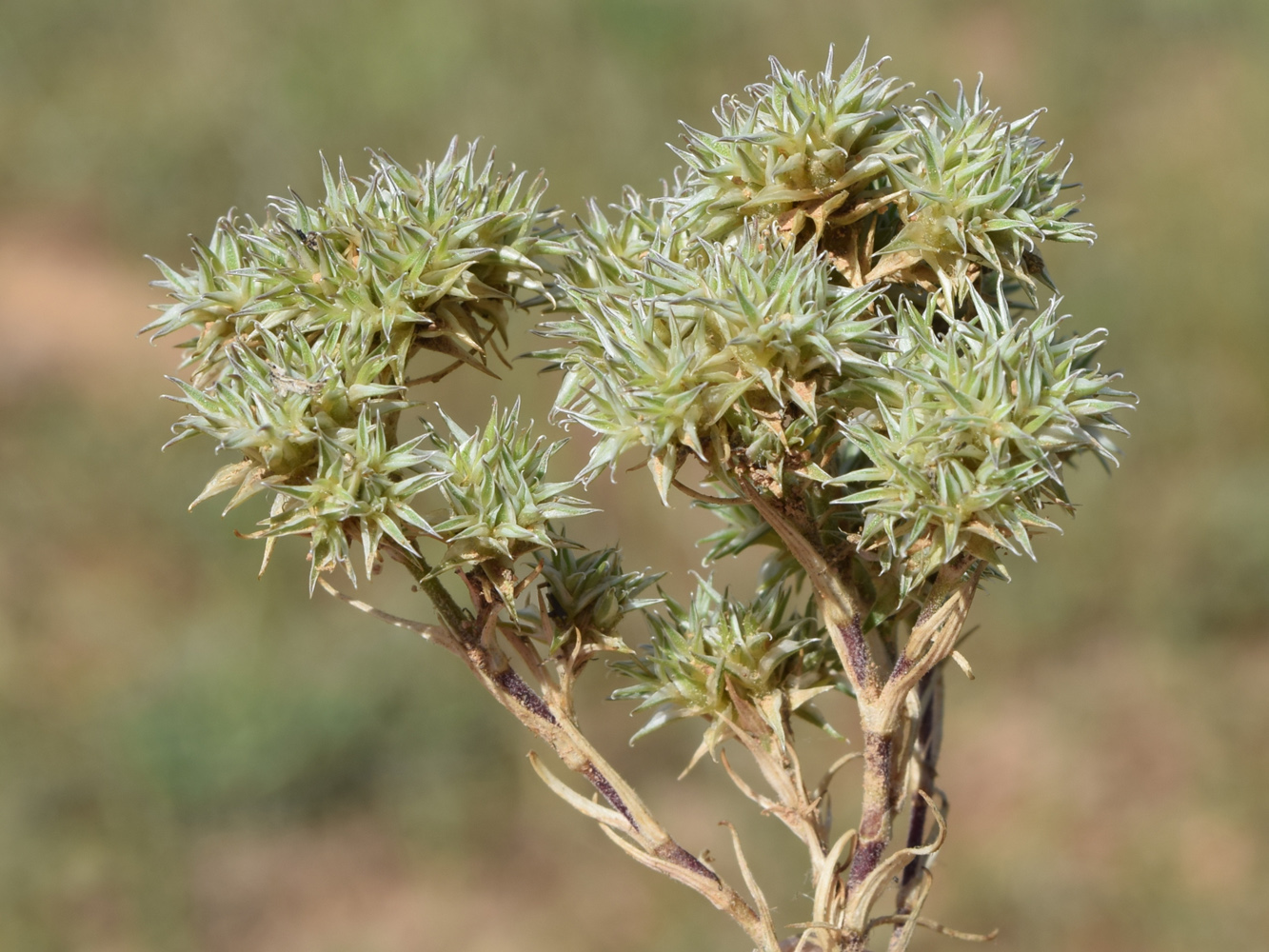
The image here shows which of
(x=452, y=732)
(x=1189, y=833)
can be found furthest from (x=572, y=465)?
(x=1189, y=833)

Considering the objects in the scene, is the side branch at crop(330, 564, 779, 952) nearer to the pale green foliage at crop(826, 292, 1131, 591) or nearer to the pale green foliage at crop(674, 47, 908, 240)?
the pale green foliage at crop(826, 292, 1131, 591)

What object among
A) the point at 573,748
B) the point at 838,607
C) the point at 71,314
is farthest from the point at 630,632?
the point at 71,314

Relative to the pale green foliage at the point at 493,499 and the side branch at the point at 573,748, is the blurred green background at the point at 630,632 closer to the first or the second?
the side branch at the point at 573,748

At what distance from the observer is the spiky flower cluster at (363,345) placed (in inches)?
74.7

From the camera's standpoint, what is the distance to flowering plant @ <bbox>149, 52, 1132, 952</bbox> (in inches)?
70.2

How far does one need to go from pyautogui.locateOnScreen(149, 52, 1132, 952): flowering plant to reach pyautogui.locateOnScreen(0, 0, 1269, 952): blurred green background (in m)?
4.20

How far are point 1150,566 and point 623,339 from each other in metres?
7.78

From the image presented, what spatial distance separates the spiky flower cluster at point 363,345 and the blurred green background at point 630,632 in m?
4.54

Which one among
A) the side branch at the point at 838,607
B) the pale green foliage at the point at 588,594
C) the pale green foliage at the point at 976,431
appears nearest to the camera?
the pale green foliage at the point at 976,431

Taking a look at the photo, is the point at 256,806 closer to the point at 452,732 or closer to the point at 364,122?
the point at 452,732

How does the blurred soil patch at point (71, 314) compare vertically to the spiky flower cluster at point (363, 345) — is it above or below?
above

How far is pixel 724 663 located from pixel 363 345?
2.91ft

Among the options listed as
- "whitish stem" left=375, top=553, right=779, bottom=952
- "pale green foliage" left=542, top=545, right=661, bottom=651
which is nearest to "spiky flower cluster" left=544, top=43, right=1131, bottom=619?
"pale green foliage" left=542, top=545, right=661, bottom=651

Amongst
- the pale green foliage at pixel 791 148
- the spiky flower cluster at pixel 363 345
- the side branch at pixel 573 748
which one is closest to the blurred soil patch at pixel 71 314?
the spiky flower cluster at pixel 363 345
